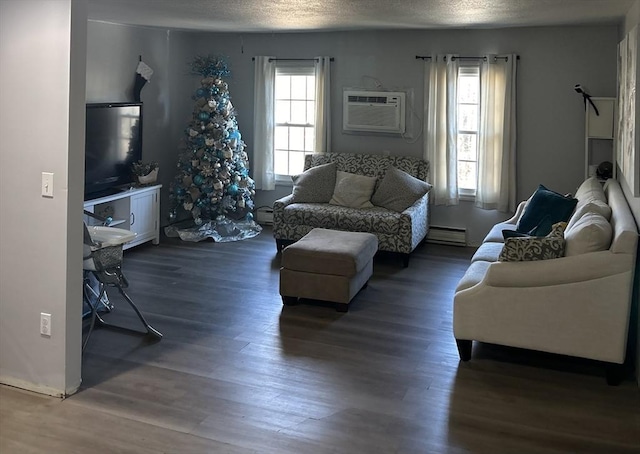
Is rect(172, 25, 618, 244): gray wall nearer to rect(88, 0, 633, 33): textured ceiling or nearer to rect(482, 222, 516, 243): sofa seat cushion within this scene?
rect(88, 0, 633, 33): textured ceiling

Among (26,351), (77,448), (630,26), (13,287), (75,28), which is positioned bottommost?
(77,448)

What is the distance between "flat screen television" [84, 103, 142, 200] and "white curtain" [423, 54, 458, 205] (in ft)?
10.00

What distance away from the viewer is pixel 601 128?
6.78 m

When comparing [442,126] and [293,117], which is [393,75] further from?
[293,117]

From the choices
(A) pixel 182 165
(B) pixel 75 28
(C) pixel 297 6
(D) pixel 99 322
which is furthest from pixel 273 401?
(A) pixel 182 165

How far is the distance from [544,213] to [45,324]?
378 cm

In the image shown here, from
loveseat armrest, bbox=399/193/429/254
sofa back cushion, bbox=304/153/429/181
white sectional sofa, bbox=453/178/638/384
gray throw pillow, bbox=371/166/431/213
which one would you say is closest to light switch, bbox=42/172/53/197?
white sectional sofa, bbox=453/178/638/384

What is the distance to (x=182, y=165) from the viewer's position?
793 centimetres

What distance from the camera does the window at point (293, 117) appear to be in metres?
8.32

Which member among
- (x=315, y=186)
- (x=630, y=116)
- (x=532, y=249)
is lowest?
(x=532, y=249)

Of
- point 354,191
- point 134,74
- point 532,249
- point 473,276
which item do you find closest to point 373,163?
point 354,191

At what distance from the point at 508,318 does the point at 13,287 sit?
9.34 ft

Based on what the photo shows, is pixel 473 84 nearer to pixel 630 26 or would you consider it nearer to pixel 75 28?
pixel 630 26

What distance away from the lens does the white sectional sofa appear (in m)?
4.11
